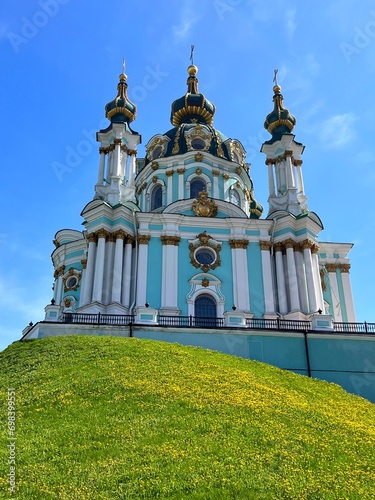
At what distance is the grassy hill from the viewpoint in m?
7.82

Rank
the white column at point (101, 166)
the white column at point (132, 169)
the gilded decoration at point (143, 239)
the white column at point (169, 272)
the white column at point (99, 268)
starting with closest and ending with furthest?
the white column at point (99, 268)
the white column at point (169, 272)
the gilded decoration at point (143, 239)
the white column at point (132, 169)
the white column at point (101, 166)

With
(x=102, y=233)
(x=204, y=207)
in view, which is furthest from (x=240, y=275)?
(x=102, y=233)

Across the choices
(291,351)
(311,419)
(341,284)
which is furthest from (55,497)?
(341,284)

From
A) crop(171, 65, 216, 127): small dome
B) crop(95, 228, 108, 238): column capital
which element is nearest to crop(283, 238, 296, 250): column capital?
crop(95, 228, 108, 238): column capital

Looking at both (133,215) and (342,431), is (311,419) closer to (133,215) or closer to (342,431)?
(342,431)

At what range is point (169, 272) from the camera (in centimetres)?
2566

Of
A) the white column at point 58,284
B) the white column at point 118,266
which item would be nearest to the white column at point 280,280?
the white column at point 118,266

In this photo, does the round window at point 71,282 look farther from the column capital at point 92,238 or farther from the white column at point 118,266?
the white column at point 118,266

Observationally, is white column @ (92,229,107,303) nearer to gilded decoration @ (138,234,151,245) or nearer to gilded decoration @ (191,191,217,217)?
gilded decoration @ (138,234,151,245)

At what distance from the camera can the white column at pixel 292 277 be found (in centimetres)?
2536

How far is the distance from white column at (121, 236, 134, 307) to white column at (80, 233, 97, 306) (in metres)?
1.52

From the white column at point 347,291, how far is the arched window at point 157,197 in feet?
36.7

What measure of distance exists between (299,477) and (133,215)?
2011cm

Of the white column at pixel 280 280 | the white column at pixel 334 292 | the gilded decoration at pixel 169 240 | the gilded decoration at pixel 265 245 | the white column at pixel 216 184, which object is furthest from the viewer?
the white column at pixel 216 184
